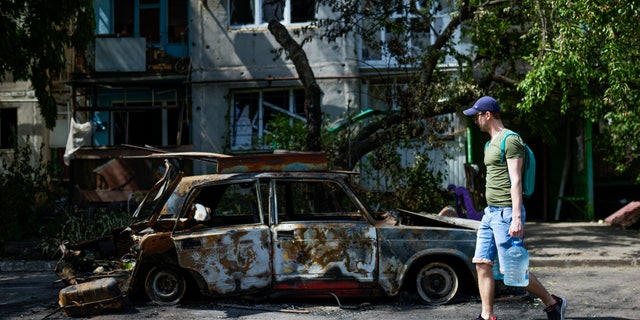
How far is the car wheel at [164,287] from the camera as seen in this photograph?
7.26 metres

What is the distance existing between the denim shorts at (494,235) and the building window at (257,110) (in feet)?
42.0

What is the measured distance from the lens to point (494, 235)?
5.71m

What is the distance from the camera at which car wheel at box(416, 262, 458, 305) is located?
7.12 meters

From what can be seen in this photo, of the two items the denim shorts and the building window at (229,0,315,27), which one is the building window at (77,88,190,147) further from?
the denim shorts

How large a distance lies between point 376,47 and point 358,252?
743 centimetres

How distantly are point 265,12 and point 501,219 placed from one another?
1413cm

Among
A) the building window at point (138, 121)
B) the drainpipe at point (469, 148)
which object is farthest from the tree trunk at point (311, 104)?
the building window at point (138, 121)

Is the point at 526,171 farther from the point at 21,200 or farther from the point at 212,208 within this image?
the point at 21,200

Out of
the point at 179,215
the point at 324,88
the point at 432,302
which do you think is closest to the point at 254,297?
the point at 179,215

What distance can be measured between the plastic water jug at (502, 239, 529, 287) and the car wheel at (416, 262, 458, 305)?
154cm

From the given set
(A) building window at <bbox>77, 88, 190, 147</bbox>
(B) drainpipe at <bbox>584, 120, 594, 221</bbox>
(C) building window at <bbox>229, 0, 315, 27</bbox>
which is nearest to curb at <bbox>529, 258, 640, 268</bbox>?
(B) drainpipe at <bbox>584, 120, 594, 221</bbox>

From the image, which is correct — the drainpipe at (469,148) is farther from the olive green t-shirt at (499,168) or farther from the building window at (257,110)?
the olive green t-shirt at (499,168)

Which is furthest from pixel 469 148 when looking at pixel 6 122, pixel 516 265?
pixel 6 122

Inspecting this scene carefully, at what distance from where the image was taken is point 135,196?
53.5 feet
